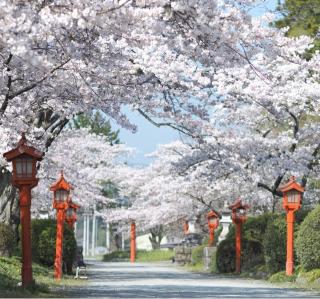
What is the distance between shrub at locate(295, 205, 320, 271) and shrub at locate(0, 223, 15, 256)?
8.07 meters

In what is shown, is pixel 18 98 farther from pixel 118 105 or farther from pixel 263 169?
pixel 263 169

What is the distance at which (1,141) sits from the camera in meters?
18.8

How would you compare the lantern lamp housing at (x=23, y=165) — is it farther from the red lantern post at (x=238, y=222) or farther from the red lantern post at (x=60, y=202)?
the red lantern post at (x=238, y=222)

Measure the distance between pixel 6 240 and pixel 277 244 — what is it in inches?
305

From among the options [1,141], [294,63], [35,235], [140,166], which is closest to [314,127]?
[294,63]

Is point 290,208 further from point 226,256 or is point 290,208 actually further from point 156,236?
point 156,236

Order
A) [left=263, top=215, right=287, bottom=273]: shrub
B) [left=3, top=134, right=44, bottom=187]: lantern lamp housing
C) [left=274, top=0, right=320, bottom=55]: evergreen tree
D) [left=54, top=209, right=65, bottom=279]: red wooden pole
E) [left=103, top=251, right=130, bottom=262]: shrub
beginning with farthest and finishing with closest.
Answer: [left=103, top=251, right=130, bottom=262]: shrub < [left=274, top=0, right=320, bottom=55]: evergreen tree < [left=263, top=215, right=287, bottom=273]: shrub < [left=54, top=209, right=65, bottom=279]: red wooden pole < [left=3, top=134, right=44, bottom=187]: lantern lamp housing

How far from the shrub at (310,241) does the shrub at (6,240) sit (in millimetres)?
8068

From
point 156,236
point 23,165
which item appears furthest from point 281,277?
point 156,236

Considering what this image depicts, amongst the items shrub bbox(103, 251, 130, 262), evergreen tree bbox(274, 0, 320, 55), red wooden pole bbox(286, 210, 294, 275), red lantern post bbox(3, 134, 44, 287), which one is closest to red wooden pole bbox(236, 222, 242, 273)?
red wooden pole bbox(286, 210, 294, 275)

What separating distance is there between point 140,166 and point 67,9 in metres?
52.1

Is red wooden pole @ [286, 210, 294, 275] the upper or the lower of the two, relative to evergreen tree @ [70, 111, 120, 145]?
lower

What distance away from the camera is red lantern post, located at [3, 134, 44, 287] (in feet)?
50.7

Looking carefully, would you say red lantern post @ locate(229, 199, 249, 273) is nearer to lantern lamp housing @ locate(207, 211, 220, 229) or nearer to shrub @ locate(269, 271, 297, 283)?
shrub @ locate(269, 271, 297, 283)
